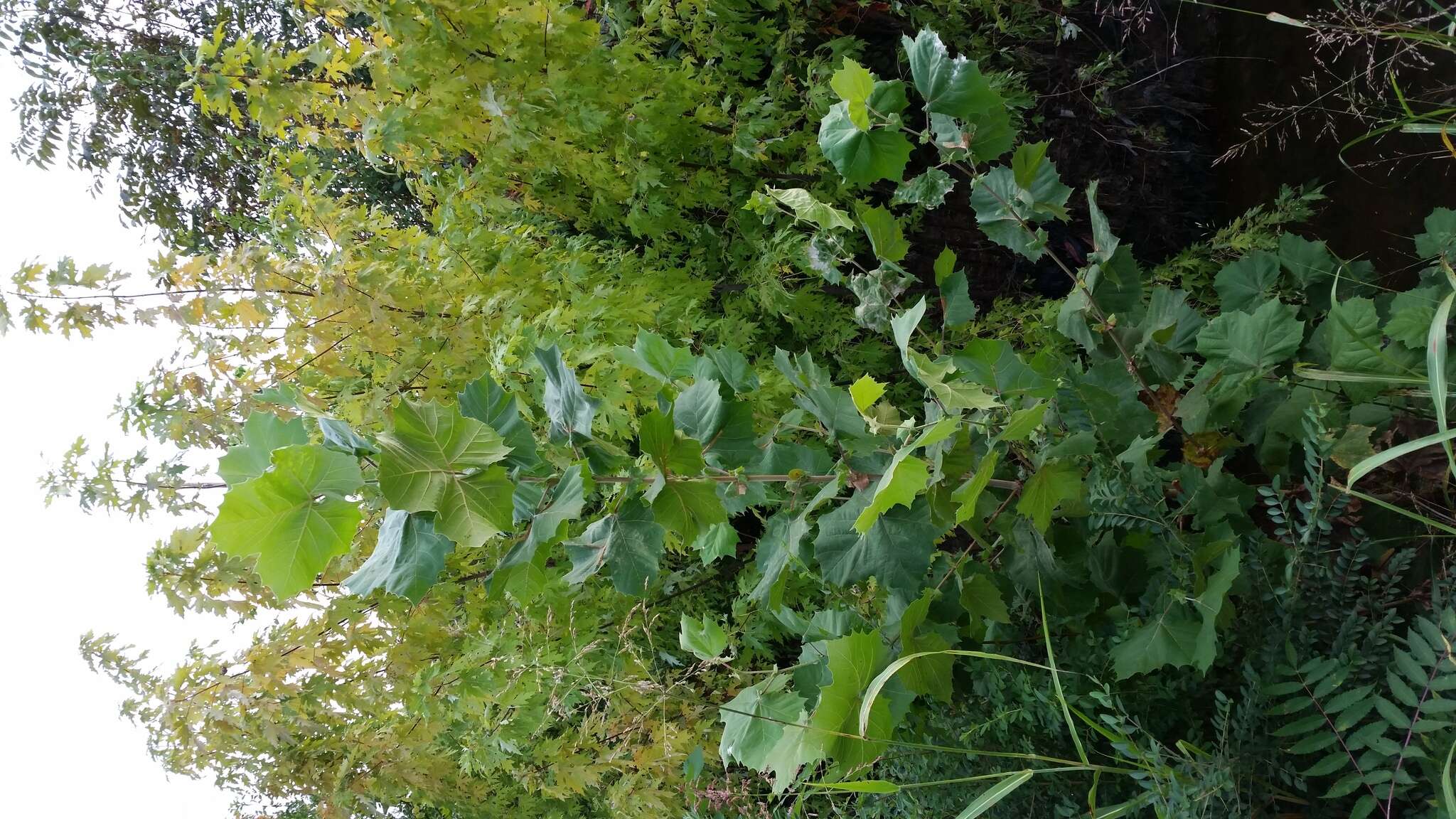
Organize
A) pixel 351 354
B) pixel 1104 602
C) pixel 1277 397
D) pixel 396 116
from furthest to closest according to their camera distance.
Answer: pixel 351 354 < pixel 396 116 < pixel 1104 602 < pixel 1277 397

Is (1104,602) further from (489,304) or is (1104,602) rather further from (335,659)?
(335,659)

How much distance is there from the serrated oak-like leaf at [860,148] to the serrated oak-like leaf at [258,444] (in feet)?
2.38

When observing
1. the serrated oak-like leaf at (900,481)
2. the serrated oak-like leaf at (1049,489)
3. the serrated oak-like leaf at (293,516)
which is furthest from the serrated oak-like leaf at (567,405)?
the serrated oak-like leaf at (1049,489)

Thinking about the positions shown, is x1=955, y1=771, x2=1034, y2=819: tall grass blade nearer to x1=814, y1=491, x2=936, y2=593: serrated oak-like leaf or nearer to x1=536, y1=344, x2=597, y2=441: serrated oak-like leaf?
x1=814, y1=491, x2=936, y2=593: serrated oak-like leaf

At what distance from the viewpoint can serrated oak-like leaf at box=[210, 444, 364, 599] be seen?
2.82 ft

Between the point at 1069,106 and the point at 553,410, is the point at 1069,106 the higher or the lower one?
the lower one

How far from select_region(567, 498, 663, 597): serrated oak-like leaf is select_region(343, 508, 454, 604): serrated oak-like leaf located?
168mm

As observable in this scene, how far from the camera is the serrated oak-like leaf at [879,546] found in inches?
42.2

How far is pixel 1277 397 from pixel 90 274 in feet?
7.57

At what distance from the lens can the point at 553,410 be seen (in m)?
1.04

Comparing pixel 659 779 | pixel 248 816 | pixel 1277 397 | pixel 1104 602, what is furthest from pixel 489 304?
pixel 248 816

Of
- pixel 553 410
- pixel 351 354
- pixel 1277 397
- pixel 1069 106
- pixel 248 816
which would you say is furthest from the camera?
pixel 248 816

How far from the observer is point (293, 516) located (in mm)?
895

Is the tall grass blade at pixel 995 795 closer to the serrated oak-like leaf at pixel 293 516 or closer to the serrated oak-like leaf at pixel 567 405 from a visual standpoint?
the serrated oak-like leaf at pixel 567 405
